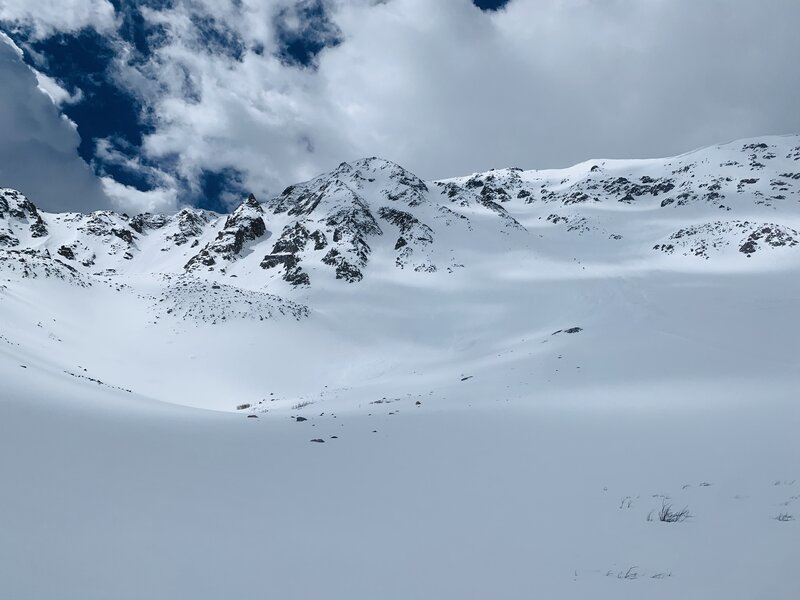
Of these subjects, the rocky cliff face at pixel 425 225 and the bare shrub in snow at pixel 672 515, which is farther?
the rocky cliff face at pixel 425 225

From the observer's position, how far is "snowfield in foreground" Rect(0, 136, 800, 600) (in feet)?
17.2

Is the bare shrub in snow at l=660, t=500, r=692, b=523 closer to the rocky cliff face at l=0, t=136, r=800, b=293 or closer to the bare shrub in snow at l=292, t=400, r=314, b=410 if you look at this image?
the bare shrub in snow at l=292, t=400, r=314, b=410

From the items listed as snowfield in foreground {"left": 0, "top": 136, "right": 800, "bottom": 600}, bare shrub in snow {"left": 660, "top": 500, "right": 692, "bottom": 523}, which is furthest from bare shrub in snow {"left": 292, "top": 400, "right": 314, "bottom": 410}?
bare shrub in snow {"left": 660, "top": 500, "right": 692, "bottom": 523}

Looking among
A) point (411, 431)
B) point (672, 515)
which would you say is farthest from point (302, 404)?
point (672, 515)

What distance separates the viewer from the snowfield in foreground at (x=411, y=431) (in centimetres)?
523

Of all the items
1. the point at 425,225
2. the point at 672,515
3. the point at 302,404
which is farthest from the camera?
the point at 425,225

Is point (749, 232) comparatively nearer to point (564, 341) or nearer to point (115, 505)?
point (564, 341)

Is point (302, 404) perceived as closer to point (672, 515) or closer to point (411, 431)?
point (411, 431)

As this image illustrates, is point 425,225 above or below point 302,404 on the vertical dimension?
above

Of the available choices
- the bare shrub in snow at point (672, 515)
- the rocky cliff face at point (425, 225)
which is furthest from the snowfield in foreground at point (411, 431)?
the rocky cliff face at point (425, 225)

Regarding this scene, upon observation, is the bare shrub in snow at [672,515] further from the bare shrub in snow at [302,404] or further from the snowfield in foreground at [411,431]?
the bare shrub in snow at [302,404]

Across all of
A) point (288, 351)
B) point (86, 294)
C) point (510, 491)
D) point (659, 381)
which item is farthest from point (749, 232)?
point (86, 294)

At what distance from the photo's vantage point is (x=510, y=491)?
28.5 ft

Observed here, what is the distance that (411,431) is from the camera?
14.1m
